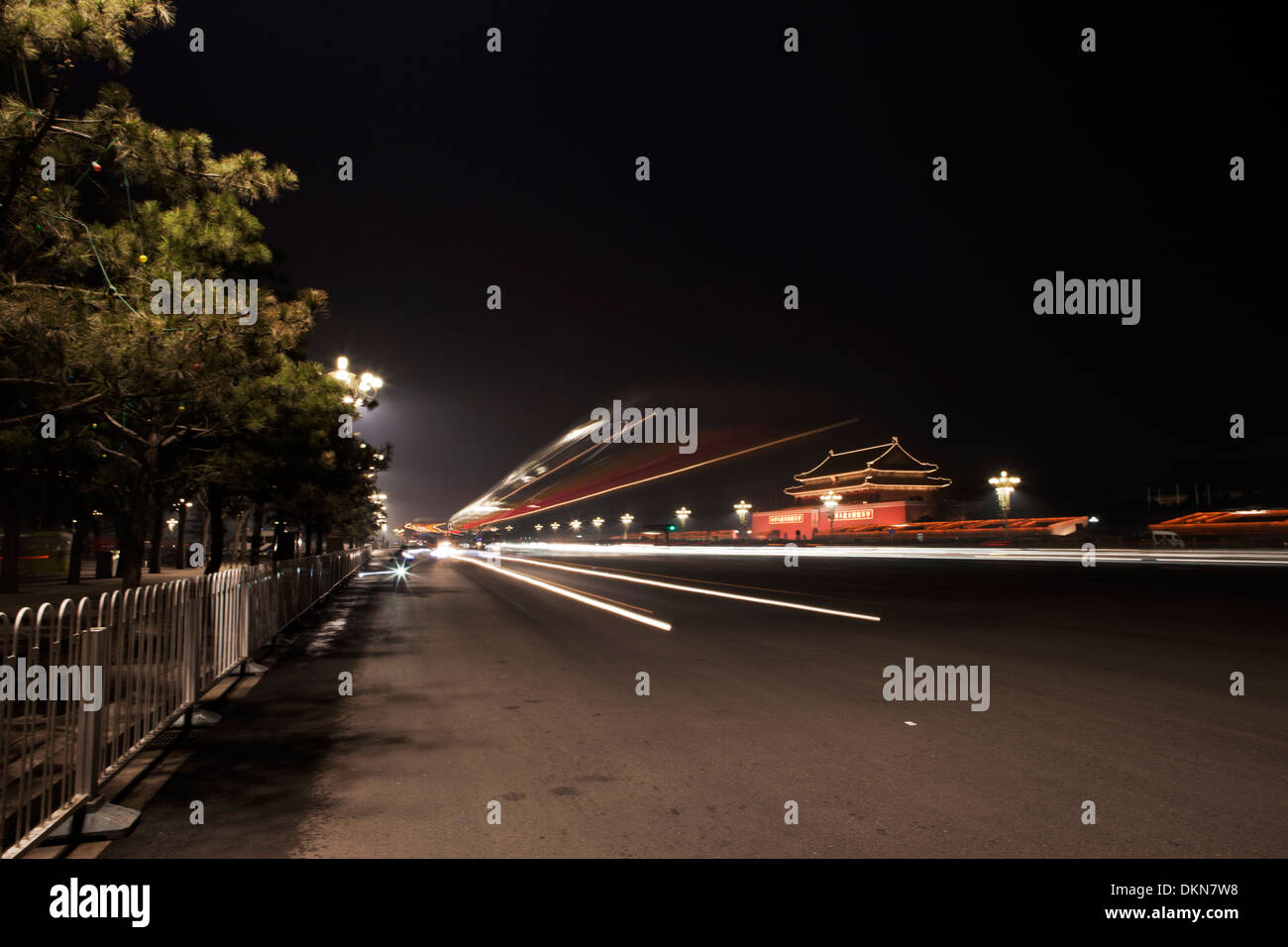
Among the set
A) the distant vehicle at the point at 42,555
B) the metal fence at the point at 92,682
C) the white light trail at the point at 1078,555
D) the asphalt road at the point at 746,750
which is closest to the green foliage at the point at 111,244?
the metal fence at the point at 92,682

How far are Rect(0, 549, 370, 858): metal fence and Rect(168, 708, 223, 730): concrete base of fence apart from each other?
0.11 meters

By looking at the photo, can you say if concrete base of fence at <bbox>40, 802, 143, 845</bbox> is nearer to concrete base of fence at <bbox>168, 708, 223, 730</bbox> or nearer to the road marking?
concrete base of fence at <bbox>168, 708, 223, 730</bbox>

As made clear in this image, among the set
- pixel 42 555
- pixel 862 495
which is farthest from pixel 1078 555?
pixel 862 495

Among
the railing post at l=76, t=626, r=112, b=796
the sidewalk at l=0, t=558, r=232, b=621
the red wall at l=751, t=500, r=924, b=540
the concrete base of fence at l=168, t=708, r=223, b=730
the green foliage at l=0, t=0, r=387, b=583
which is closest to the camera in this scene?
the railing post at l=76, t=626, r=112, b=796

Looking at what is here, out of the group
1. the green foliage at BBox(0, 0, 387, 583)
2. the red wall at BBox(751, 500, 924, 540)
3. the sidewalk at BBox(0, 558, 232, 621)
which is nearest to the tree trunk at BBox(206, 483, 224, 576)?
the sidewalk at BBox(0, 558, 232, 621)

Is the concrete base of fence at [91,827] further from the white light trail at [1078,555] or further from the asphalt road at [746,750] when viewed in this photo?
the white light trail at [1078,555]

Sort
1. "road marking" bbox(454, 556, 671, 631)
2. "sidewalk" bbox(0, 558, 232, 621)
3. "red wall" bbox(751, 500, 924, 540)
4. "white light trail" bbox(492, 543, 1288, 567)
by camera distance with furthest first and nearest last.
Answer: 1. "red wall" bbox(751, 500, 924, 540)
2. "white light trail" bbox(492, 543, 1288, 567)
3. "sidewalk" bbox(0, 558, 232, 621)
4. "road marking" bbox(454, 556, 671, 631)

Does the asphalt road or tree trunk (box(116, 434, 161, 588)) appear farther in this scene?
tree trunk (box(116, 434, 161, 588))

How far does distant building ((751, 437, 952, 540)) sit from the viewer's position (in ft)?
287

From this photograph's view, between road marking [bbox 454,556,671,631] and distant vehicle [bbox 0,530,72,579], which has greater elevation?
distant vehicle [bbox 0,530,72,579]

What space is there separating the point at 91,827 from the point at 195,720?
2.65 m

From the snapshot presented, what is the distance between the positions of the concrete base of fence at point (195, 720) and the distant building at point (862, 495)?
7711 centimetres

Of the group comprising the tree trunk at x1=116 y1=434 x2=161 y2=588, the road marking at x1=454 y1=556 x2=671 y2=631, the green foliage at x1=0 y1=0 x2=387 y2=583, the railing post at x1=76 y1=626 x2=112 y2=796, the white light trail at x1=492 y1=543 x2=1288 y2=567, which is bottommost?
the white light trail at x1=492 y1=543 x2=1288 y2=567
